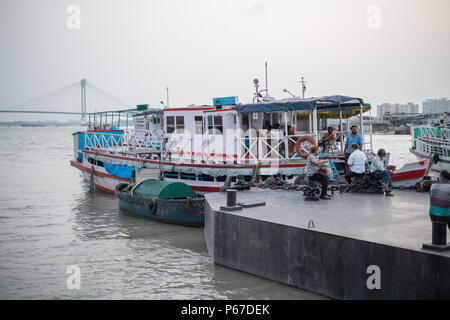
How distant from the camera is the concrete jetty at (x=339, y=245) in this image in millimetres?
7504

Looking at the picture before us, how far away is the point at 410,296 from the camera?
7.48 m

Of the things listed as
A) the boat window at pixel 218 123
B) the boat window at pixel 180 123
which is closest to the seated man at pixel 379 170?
the boat window at pixel 218 123

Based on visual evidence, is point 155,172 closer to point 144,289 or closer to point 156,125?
point 156,125

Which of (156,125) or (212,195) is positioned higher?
(156,125)

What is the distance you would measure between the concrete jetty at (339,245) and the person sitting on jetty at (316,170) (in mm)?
473

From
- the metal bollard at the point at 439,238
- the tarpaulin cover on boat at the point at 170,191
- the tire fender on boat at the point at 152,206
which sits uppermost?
the metal bollard at the point at 439,238

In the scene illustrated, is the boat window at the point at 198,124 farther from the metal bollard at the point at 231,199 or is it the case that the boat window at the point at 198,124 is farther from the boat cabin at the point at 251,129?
the metal bollard at the point at 231,199

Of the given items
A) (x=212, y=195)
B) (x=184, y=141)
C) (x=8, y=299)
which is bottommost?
(x=8, y=299)

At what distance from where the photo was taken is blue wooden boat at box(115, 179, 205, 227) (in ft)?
54.4

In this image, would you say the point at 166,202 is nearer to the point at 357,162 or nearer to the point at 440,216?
the point at 357,162

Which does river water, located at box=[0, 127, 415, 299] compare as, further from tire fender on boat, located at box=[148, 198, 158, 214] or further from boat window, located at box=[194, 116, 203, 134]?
boat window, located at box=[194, 116, 203, 134]

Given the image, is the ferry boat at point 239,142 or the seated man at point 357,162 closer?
the seated man at point 357,162

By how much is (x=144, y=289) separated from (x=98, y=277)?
1671 mm
